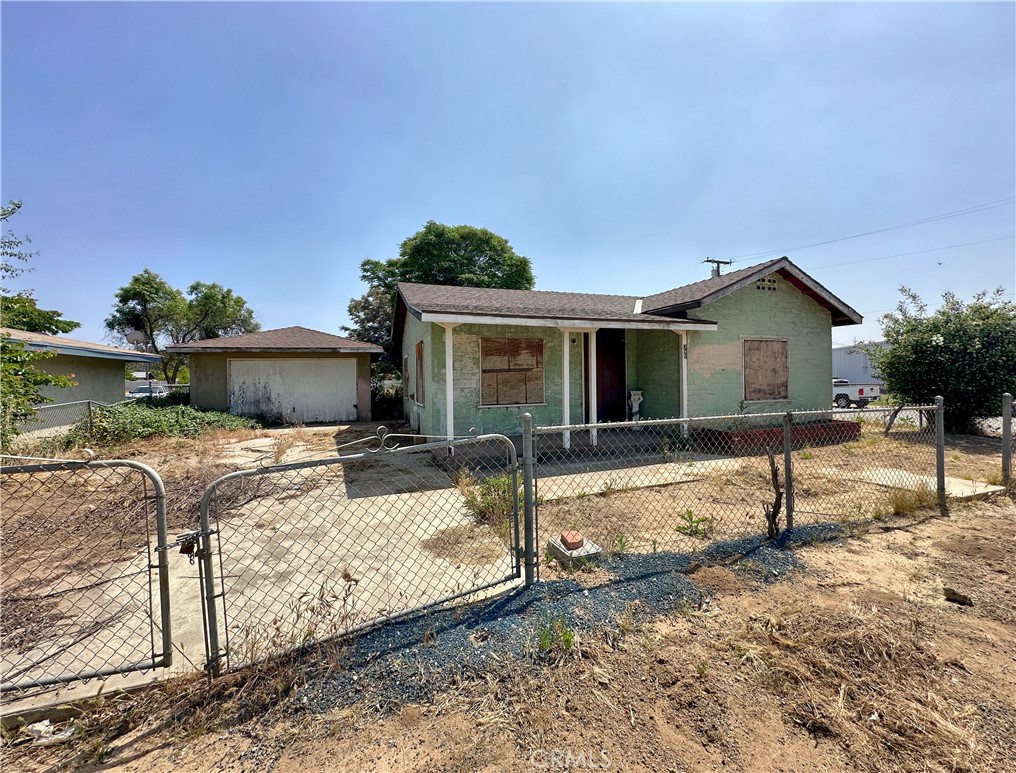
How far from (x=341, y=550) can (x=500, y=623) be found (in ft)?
6.84

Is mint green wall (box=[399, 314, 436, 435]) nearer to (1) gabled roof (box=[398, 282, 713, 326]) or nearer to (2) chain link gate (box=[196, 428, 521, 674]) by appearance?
(1) gabled roof (box=[398, 282, 713, 326])

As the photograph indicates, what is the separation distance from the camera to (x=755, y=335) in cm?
1053

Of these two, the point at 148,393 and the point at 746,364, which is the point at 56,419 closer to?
the point at 746,364

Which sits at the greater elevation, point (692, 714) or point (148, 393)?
point (148, 393)

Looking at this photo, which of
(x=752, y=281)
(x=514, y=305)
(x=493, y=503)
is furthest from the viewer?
(x=752, y=281)

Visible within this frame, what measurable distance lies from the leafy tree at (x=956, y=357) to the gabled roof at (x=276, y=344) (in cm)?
1565

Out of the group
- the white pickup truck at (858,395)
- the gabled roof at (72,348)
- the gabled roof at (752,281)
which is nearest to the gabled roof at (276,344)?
the gabled roof at (72,348)

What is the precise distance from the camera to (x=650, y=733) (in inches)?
75.9

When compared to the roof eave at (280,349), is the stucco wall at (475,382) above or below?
A: below

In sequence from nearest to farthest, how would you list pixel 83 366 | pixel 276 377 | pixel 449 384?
pixel 449 384
pixel 83 366
pixel 276 377

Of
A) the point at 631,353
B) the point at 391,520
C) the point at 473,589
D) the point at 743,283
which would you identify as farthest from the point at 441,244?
the point at 473,589

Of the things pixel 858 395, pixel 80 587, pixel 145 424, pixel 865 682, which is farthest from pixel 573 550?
pixel 858 395

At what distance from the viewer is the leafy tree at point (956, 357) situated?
9.85 metres

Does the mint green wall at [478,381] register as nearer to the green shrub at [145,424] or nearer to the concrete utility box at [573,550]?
the concrete utility box at [573,550]
